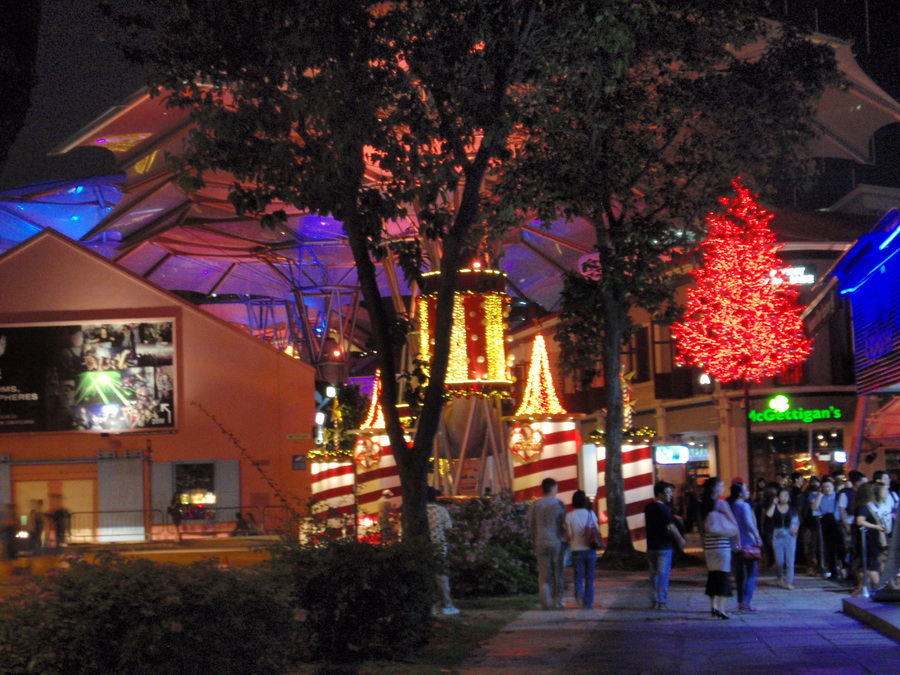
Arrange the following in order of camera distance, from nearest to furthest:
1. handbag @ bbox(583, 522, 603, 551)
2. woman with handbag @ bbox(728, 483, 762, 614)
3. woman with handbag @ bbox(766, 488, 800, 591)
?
1. woman with handbag @ bbox(728, 483, 762, 614)
2. handbag @ bbox(583, 522, 603, 551)
3. woman with handbag @ bbox(766, 488, 800, 591)

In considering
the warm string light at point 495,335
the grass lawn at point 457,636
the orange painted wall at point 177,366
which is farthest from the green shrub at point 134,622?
the orange painted wall at point 177,366

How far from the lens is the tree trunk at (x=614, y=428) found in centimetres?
2256

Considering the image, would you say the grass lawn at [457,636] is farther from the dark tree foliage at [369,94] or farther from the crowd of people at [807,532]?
the crowd of people at [807,532]

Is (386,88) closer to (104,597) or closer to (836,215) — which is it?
(104,597)

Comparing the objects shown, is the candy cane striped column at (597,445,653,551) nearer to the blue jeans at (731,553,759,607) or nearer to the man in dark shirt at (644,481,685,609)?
the man in dark shirt at (644,481,685,609)

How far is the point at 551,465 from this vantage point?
2167 centimetres

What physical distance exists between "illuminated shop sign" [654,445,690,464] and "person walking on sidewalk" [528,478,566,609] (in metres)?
20.6

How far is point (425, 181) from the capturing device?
12.6 meters

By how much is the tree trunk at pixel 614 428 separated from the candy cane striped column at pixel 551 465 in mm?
1001

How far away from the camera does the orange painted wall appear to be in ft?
Result: 131

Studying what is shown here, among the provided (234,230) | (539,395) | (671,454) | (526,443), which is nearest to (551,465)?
(526,443)

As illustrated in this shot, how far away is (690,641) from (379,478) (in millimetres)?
12396

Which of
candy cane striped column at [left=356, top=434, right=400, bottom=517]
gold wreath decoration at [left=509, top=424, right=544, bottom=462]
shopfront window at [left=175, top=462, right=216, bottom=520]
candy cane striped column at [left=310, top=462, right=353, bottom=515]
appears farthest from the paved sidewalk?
shopfront window at [left=175, top=462, right=216, bottom=520]

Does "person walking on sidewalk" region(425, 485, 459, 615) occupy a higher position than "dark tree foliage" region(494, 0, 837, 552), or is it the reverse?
"dark tree foliage" region(494, 0, 837, 552)
